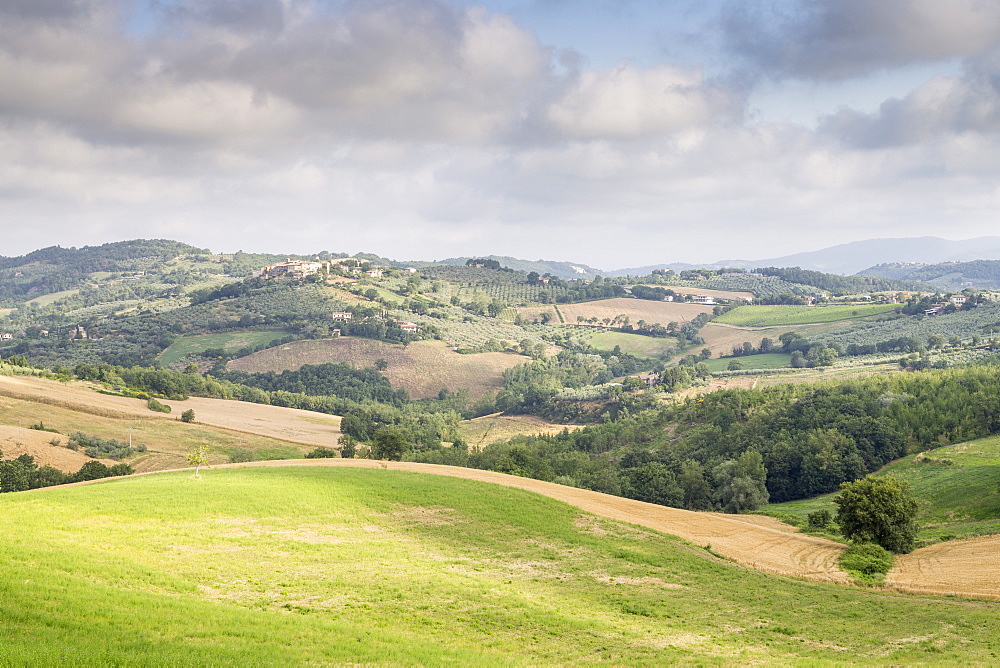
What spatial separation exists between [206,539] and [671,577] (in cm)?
2461

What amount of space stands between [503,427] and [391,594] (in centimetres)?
14513

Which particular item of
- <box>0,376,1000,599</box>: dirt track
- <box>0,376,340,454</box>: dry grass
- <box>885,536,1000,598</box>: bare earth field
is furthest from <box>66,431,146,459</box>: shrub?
<box>885,536,1000,598</box>: bare earth field

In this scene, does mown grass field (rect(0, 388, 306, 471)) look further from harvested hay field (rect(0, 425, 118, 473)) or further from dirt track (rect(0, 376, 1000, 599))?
dirt track (rect(0, 376, 1000, 599))

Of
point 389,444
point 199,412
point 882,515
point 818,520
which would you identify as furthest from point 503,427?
point 882,515

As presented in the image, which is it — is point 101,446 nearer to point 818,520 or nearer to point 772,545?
point 772,545

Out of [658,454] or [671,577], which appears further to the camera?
[658,454]

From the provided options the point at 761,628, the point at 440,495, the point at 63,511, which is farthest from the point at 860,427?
the point at 63,511

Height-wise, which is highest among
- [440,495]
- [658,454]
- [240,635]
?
[240,635]

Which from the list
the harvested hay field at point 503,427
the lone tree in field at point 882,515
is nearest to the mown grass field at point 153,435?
the harvested hay field at point 503,427

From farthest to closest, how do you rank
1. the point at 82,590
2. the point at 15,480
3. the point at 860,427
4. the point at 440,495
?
the point at 860,427
the point at 15,480
the point at 440,495
the point at 82,590

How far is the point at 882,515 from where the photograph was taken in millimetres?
51469

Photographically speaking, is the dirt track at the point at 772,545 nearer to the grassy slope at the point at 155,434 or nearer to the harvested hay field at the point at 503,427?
the grassy slope at the point at 155,434

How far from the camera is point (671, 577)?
40.1 m

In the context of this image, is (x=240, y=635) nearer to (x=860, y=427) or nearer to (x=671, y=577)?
(x=671, y=577)
